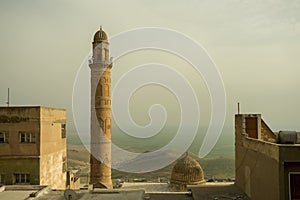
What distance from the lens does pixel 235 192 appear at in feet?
47.2

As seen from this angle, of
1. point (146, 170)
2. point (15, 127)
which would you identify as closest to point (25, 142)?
point (15, 127)

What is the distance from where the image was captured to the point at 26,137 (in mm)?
17828

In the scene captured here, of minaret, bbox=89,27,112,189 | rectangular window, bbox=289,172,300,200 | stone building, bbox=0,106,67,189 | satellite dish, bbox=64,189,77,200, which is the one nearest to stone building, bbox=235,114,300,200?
rectangular window, bbox=289,172,300,200

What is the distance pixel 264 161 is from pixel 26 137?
11948 millimetres

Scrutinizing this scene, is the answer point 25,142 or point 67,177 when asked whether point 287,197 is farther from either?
point 67,177

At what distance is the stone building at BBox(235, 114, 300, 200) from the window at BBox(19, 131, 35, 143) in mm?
10000

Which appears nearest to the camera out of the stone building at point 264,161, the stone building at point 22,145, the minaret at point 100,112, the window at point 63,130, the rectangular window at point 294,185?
the stone building at point 264,161

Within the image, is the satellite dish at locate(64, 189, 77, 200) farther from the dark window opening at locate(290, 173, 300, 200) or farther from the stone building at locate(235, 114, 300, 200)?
the dark window opening at locate(290, 173, 300, 200)

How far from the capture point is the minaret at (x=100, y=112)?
Answer: 2809cm

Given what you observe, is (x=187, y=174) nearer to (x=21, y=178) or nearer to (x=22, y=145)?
(x=21, y=178)

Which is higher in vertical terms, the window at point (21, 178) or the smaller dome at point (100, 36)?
the smaller dome at point (100, 36)

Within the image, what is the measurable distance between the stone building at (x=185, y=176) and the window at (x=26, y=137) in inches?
486

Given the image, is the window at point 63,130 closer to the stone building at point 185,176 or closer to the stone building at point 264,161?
the stone building at point 185,176

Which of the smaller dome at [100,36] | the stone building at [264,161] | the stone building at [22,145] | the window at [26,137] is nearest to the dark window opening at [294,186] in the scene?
the stone building at [264,161]
